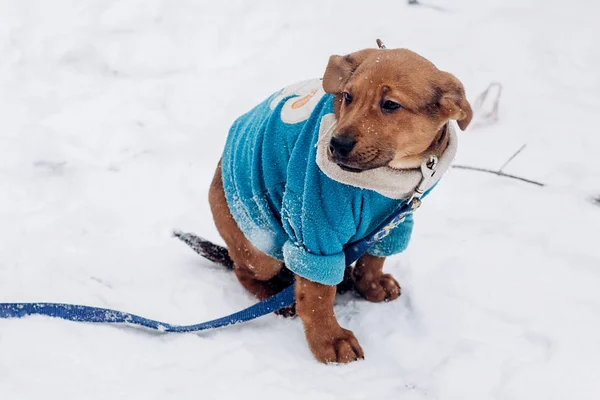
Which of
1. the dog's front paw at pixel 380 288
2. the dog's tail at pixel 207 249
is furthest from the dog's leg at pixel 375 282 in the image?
the dog's tail at pixel 207 249

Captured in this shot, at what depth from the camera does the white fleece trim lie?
7.56ft

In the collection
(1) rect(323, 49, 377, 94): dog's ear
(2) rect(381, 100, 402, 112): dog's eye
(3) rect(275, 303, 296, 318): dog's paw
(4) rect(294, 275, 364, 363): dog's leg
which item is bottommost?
(3) rect(275, 303, 296, 318): dog's paw

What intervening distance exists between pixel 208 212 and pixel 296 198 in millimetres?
1430

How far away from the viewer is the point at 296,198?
8.36 ft

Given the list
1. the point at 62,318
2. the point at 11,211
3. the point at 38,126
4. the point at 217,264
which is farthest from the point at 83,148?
the point at 62,318

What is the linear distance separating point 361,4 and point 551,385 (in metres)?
4.12

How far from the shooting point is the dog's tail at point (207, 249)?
3.26 m

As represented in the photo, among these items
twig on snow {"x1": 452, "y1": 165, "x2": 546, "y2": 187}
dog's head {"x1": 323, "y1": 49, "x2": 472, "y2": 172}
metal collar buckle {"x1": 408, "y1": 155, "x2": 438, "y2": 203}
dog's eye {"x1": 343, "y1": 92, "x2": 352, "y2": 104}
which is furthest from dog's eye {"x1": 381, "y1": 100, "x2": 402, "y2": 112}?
twig on snow {"x1": 452, "y1": 165, "x2": 546, "y2": 187}

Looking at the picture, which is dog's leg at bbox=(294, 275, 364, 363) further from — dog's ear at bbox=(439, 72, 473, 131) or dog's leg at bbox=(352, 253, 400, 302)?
dog's ear at bbox=(439, 72, 473, 131)

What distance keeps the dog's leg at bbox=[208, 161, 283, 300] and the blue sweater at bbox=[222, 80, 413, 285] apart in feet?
0.30

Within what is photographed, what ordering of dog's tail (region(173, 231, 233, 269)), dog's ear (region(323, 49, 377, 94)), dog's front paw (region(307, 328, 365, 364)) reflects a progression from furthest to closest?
dog's tail (region(173, 231, 233, 269)), dog's front paw (region(307, 328, 365, 364)), dog's ear (region(323, 49, 377, 94))

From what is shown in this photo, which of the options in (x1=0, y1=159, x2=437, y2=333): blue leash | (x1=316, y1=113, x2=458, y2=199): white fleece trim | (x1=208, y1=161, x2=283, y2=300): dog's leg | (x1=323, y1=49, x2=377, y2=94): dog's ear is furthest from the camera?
(x1=208, y1=161, x2=283, y2=300): dog's leg

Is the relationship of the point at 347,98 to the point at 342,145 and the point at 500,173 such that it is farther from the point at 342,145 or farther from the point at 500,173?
the point at 500,173

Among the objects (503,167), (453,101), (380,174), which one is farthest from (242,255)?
(503,167)
